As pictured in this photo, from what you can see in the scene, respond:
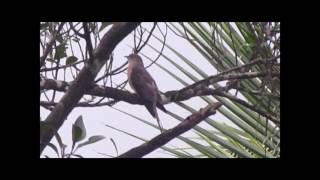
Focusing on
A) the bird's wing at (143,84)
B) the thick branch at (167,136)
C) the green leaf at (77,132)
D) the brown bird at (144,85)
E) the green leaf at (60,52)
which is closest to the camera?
the thick branch at (167,136)

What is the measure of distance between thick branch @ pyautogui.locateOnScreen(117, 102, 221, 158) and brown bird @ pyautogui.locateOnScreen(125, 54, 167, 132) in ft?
1.14

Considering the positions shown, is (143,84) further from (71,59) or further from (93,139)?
(93,139)

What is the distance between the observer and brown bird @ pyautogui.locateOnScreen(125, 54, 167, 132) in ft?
7.85

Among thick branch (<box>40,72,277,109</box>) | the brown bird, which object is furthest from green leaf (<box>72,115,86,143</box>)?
the brown bird

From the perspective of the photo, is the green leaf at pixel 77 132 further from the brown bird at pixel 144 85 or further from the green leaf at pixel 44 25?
the brown bird at pixel 144 85

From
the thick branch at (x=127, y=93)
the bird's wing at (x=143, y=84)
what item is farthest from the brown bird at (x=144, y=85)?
the thick branch at (x=127, y=93)

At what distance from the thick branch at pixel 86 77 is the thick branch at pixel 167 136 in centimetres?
20

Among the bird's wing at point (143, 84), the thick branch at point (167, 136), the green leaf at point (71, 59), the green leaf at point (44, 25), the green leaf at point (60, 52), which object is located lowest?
the thick branch at point (167, 136)

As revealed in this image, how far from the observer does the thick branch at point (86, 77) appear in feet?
5.55

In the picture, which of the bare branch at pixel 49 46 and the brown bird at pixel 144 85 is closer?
the bare branch at pixel 49 46

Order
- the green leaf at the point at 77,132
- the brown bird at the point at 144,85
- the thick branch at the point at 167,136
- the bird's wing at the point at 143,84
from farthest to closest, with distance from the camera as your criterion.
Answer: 1. the bird's wing at the point at 143,84
2. the brown bird at the point at 144,85
3. the green leaf at the point at 77,132
4. the thick branch at the point at 167,136
